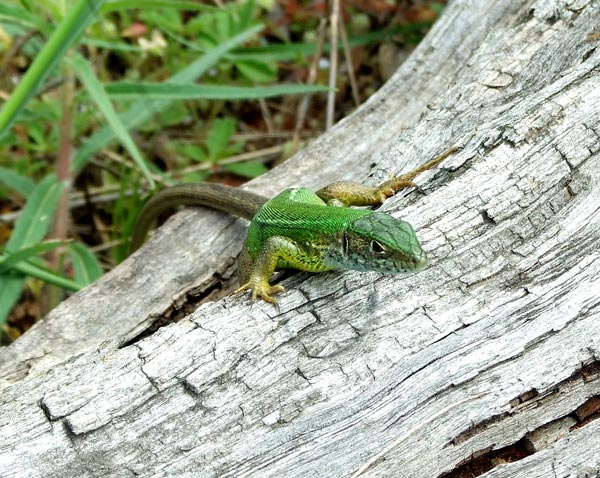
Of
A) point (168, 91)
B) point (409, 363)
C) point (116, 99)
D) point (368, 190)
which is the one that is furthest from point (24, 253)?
point (409, 363)

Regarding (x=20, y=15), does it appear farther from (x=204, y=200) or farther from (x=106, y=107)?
(x=204, y=200)

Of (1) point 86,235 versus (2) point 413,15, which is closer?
(1) point 86,235

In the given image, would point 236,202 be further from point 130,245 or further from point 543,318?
point 543,318

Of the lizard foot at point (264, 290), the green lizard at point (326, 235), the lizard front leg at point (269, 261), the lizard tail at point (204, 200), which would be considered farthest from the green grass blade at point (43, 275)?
the lizard foot at point (264, 290)

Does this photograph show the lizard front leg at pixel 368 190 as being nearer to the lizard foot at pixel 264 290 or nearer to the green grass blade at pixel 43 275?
the lizard foot at pixel 264 290

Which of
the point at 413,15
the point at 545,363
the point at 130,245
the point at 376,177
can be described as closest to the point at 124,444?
the point at 545,363

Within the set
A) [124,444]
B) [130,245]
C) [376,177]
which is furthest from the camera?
[130,245]
